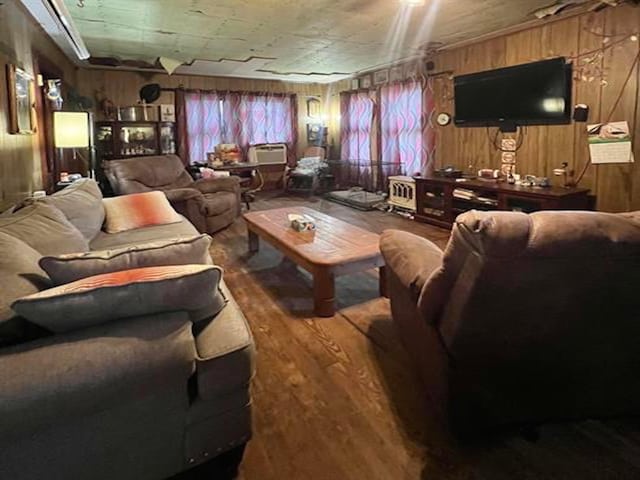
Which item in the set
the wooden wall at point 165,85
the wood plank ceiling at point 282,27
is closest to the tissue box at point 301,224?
the wood plank ceiling at point 282,27

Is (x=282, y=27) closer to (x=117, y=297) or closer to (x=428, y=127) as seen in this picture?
(x=428, y=127)

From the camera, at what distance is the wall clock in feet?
18.0

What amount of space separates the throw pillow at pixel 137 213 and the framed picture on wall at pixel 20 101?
77cm

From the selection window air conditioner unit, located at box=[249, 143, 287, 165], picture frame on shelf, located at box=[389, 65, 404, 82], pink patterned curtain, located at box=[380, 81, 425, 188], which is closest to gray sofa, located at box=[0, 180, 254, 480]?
pink patterned curtain, located at box=[380, 81, 425, 188]

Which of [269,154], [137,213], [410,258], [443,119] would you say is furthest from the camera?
[269,154]

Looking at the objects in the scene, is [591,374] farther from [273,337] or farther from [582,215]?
[273,337]

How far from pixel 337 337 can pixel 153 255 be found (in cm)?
125

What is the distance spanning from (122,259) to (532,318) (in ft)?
4.37

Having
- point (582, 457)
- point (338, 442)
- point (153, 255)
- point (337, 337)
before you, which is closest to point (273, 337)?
point (337, 337)

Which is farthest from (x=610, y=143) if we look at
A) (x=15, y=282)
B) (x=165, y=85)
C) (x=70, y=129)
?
(x=165, y=85)

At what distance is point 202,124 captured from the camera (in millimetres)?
7410

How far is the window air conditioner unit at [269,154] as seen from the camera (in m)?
7.64

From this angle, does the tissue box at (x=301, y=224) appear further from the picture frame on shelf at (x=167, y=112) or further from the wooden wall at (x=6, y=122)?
the picture frame on shelf at (x=167, y=112)

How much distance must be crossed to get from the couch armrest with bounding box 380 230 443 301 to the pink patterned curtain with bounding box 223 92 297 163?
20.1 ft
